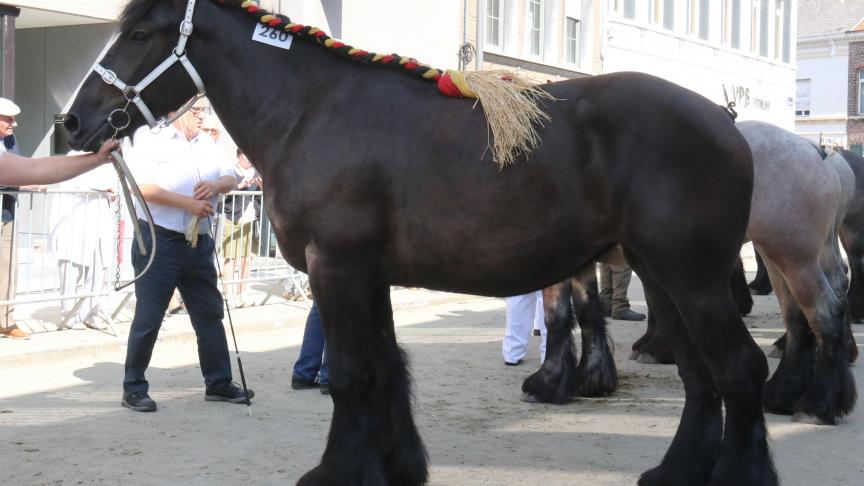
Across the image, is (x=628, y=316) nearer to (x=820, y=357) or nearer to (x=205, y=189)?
(x=820, y=357)

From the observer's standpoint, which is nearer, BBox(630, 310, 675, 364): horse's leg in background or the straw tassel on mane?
the straw tassel on mane

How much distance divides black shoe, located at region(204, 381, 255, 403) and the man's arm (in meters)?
1.17

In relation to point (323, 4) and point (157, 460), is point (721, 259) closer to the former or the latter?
point (157, 460)

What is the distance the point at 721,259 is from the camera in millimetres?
3953

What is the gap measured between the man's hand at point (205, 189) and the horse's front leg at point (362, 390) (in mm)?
2163

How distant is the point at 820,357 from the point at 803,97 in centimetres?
4804

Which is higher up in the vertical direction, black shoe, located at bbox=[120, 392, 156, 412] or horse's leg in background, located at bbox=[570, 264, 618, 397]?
horse's leg in background, located at bbox=[570, 264, 618, 397]

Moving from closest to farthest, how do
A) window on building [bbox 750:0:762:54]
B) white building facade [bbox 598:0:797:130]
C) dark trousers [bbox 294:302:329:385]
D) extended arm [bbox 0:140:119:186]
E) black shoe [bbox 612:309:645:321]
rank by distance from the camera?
extended arm [bbox 0:140:119:186] → dark trousers [bbox 294:302:329:385] → black shoe [bbox 612:309:645:321] → white building facade [bbox 598:0:797:130] → window on building [bbox 750:0:762:54]

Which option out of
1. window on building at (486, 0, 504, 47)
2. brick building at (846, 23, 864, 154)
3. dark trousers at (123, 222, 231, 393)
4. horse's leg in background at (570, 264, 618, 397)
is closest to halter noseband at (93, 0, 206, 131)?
dark trousers at (123, 222, 231, 393)

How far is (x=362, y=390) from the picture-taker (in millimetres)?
4133

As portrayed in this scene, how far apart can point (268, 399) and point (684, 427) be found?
3.14 meters

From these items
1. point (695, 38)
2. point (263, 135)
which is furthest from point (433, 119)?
point (695, 38)

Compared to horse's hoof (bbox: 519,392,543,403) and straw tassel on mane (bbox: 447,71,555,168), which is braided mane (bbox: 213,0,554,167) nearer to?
straw tassel on mane (bbox: 447,71,555,168)

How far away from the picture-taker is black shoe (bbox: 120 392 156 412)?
6.10 m
